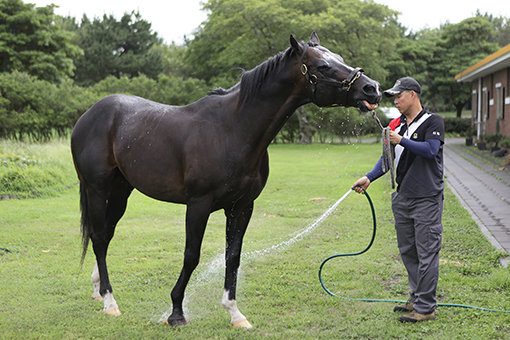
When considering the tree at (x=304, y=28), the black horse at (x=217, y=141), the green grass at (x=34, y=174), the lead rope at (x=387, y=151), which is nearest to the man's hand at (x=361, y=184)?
the lead rope at (x=387, y=151)

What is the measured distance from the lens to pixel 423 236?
12.2 ft

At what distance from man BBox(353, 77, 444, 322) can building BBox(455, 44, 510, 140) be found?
46.2 ft

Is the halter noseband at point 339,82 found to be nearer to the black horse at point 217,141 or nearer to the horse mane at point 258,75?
the black horse at point 217,141

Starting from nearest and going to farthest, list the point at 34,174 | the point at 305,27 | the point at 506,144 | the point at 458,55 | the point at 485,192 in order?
the point at 485,192
the point at 34,174
the point at 506,144
the point at 305,27
the point at 458,55

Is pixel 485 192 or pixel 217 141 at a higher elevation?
pixel 217 141

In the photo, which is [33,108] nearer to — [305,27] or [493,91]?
[305,27]

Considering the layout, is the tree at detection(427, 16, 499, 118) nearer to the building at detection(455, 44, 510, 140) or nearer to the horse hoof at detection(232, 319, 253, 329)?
the building at detection(455, 44, 510, 140)

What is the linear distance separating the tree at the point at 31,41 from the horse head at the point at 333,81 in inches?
983

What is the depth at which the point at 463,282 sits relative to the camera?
462cm

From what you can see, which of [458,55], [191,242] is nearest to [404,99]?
[191,242]

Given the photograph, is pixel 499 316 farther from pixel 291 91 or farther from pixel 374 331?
pixel 291 91

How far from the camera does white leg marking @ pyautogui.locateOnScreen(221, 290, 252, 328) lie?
3721 mm

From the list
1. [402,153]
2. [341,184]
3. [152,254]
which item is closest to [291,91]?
[402,153]

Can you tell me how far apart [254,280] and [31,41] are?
25907 millimetres
